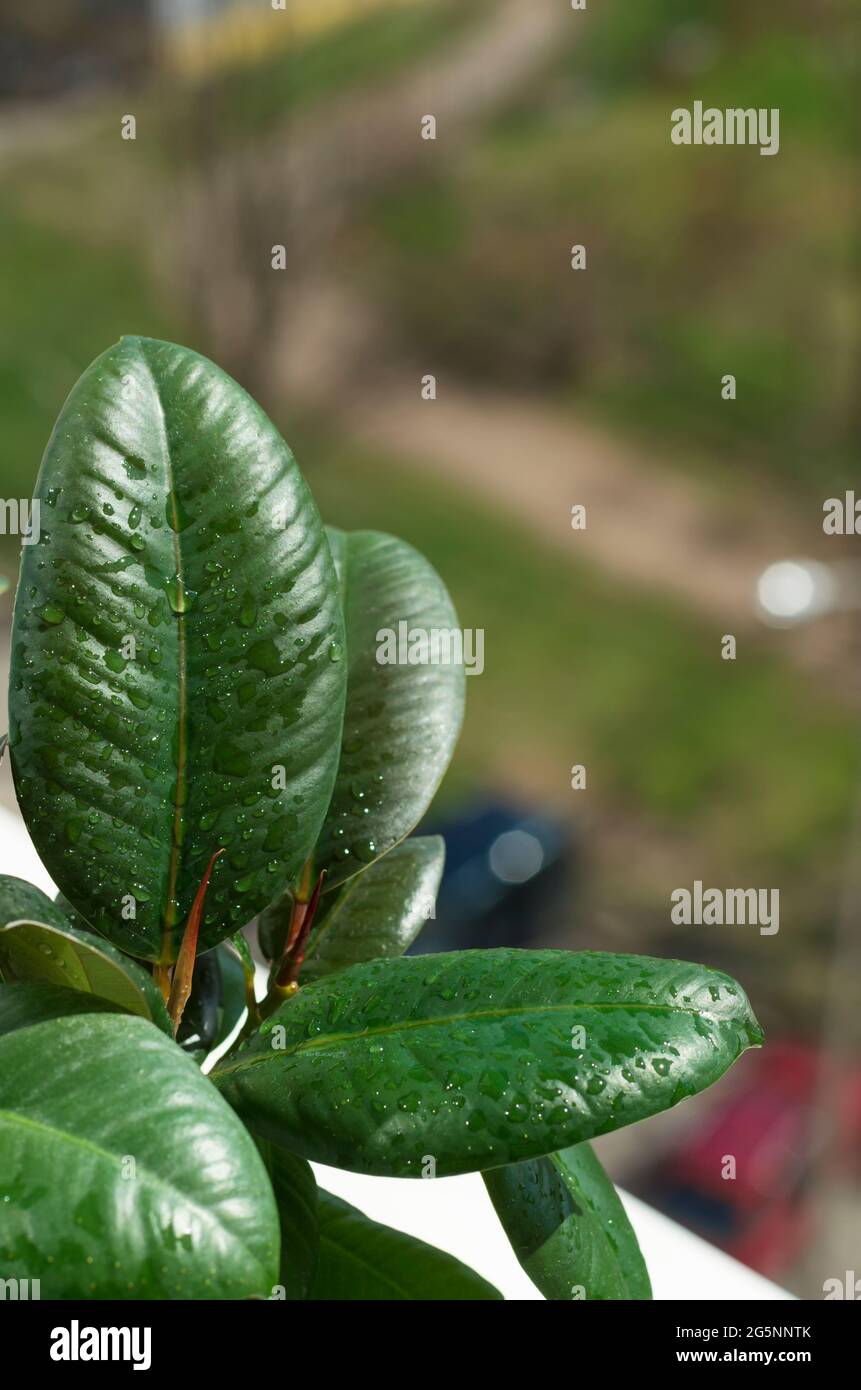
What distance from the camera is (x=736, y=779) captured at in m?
5.27

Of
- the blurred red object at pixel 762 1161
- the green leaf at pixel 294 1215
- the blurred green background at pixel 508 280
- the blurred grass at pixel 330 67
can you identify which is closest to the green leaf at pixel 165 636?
the green leaf at pixel 294 1215

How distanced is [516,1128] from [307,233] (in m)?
6.54

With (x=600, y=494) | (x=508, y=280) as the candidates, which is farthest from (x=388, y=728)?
(x=508, y=280)

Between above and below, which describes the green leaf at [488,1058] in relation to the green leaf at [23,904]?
below

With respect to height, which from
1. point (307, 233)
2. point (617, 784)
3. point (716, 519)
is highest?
point (307, 233)

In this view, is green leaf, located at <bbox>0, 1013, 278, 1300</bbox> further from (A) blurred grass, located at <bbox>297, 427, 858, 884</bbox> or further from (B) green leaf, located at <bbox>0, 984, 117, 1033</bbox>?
(A) blurred grass, located at <bbox>297, 427, 858, 884</bbox>

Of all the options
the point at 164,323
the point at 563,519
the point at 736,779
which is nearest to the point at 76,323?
the point at 164,323

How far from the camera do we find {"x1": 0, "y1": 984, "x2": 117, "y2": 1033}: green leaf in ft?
1.32

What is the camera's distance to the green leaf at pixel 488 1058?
0.37m

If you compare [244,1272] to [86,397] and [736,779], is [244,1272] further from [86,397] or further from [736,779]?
[736,779]

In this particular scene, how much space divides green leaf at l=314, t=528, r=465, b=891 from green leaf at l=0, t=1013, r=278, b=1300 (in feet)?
0.60

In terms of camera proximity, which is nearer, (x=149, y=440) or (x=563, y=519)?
(x=149, y=440)

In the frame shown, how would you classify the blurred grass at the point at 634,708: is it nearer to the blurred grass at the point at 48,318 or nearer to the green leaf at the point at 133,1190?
the blurred grass at the point at 48,318

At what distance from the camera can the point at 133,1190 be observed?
33 centimetres
